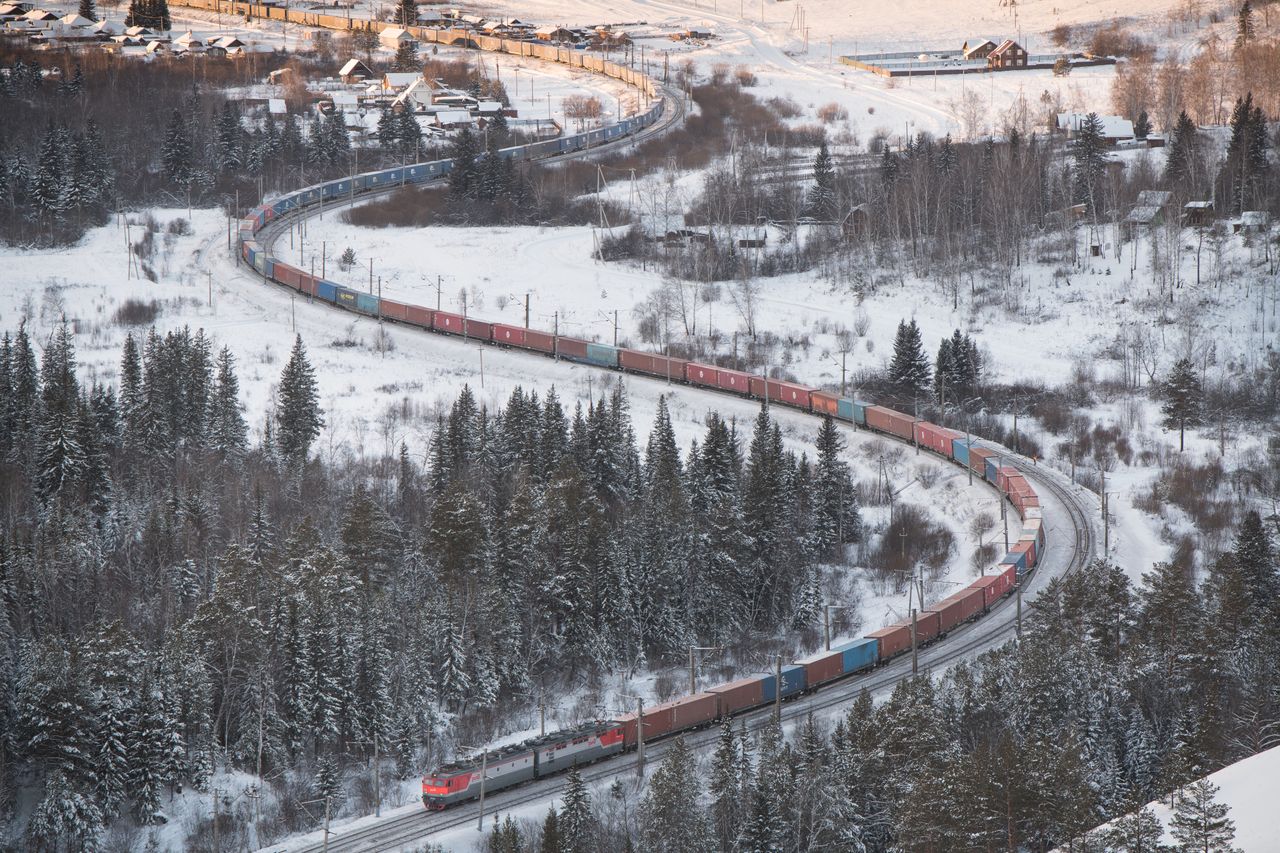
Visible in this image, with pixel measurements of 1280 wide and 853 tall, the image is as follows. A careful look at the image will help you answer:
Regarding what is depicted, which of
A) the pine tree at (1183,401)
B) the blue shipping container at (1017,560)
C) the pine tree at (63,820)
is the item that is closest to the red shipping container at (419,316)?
the pine tree at (1183,401)

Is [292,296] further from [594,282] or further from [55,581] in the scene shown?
[55,581]

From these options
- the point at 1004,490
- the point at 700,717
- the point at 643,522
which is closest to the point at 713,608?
the point at 643,522

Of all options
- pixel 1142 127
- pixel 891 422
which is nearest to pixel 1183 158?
pixel 1142 127

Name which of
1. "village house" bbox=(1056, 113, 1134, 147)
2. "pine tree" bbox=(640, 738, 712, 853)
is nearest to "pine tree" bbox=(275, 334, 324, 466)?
"pine tree" bbox=(640, 738, 712, 853)

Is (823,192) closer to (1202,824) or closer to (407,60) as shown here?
(407,60)

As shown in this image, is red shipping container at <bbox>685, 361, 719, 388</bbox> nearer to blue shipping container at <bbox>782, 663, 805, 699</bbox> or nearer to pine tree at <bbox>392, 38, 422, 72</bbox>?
blue shipping container at <bbox>782, 663, 805, 699</bbox>

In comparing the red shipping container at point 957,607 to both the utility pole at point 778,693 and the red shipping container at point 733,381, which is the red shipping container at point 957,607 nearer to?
the utility pole at point 778,693
